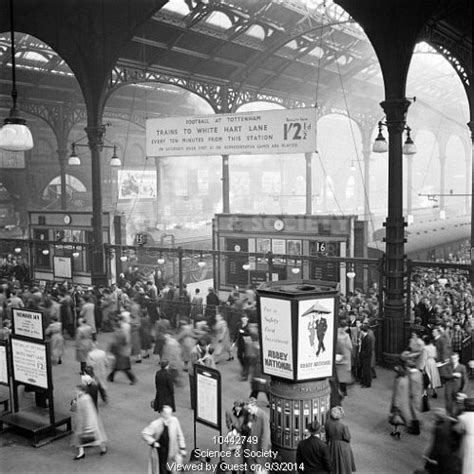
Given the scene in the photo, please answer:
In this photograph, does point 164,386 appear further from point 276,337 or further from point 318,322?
point 318,322

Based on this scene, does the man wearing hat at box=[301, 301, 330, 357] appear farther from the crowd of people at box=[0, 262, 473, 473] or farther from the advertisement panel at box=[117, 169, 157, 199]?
Result: the advertisement panel at box=[117, 169, 157, 199]

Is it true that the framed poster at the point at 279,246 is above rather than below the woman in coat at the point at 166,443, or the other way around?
above

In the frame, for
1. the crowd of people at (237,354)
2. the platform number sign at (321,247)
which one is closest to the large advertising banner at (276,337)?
the crowd of people at (237,354)

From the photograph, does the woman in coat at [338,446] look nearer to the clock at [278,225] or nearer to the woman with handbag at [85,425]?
the woman with handbag at [85,425]

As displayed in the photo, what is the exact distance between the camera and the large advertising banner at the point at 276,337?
6985 millimetres

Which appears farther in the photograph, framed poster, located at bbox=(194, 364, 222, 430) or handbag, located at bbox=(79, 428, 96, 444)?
handbag, located at bbox=(79, 428, 96, 444)

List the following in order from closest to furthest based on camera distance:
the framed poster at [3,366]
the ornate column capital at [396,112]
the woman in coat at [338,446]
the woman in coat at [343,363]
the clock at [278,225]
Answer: the woman in coat at [338,446] → the framed poster at [3,366] → the woman in coat at [343,363] → the ornate column capital at [396,112] → the clock at [278,225]

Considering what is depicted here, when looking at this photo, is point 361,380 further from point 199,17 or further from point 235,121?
point 199,17

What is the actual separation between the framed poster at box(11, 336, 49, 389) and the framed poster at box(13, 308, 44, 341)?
660mm

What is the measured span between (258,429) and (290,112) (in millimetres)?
5884

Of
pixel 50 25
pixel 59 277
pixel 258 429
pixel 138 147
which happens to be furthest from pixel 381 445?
pixel 138 147

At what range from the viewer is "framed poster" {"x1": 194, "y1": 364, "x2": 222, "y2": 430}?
752cm

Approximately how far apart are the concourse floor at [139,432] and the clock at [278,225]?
777cm

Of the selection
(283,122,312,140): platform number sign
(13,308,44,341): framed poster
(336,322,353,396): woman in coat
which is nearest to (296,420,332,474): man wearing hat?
(336,322,353,396): woman in coat
